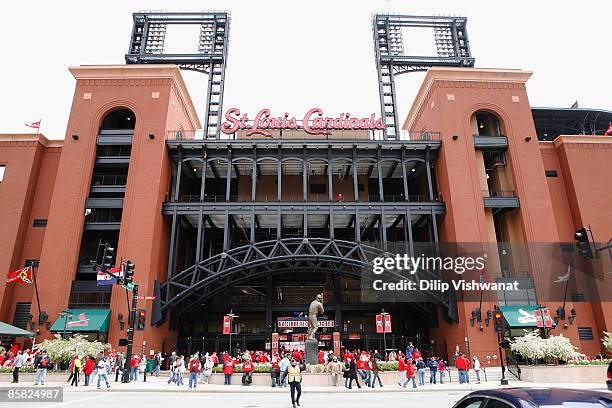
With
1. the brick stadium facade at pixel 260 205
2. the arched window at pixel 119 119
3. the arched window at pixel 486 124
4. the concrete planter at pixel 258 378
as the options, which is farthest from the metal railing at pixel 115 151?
the arched window at pixel 486 124

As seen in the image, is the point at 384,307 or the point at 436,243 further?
the point at 384,307

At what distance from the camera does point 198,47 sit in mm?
52094

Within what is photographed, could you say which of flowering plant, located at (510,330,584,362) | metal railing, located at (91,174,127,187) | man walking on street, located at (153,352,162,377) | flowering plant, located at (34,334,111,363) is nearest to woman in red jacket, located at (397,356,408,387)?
flowering plant, located at (510,330,584,362)

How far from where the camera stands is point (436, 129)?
41000 mm

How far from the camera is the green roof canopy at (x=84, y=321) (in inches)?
1254

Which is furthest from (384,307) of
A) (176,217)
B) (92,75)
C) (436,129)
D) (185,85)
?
(92,75)

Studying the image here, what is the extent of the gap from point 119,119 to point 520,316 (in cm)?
4094

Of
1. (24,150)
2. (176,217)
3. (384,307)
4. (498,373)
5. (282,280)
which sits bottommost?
(498,373)

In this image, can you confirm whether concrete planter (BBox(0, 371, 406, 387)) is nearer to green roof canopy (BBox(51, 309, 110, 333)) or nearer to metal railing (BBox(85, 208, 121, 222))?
green roof canopy (BBox(51, 309, 110, 333))

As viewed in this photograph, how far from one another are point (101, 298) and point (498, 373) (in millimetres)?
30310

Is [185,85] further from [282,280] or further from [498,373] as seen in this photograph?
[498,373]

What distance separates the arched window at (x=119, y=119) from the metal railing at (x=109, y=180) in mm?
4728

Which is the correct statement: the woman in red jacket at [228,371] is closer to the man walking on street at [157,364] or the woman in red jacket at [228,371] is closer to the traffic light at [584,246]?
the man walking on street at [157,364]

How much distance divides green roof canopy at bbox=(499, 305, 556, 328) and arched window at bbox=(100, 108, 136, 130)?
124 feet
